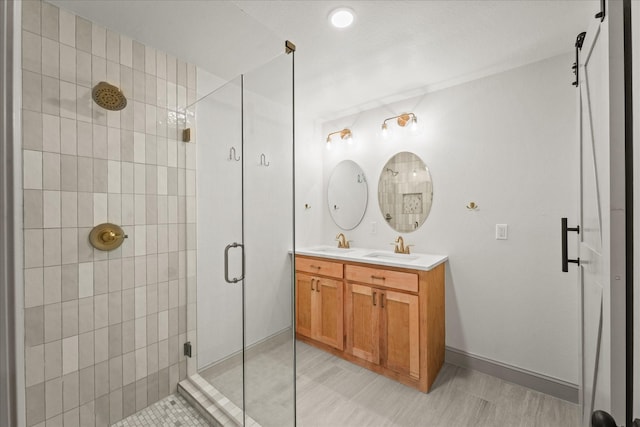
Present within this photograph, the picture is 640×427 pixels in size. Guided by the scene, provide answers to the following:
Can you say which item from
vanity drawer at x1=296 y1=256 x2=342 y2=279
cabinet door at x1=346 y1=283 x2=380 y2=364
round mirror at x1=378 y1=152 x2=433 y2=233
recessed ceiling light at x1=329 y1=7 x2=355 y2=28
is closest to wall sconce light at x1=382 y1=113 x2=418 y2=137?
round mirror at x1=378 y1=152 x2=433 y2=233

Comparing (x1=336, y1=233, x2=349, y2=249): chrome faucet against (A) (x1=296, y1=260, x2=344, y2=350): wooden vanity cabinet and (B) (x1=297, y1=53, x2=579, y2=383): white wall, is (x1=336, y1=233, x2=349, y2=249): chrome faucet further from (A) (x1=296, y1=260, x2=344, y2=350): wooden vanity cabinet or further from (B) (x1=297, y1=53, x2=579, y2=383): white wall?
(B) (x1=297, y1=53, x2=579, y2=383): white wall

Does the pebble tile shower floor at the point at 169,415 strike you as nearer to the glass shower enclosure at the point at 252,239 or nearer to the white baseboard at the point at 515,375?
the glass shower enclosure at the point at 252,239

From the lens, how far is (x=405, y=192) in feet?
8.79

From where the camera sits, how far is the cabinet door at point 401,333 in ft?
6.64

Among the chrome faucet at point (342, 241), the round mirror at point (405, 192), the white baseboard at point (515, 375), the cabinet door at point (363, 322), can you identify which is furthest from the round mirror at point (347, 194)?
the white baseboard at point (515, 375)

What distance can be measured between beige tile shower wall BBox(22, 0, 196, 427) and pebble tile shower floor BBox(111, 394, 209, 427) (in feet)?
0.14

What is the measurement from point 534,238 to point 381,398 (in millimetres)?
1607

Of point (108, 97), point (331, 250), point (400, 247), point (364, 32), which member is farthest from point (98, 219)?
point (400, 247)

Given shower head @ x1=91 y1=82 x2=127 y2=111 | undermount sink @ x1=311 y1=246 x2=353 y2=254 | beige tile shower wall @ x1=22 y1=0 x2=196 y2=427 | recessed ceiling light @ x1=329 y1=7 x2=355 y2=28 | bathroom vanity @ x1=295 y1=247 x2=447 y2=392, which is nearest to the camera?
beige tile shower wall @ x1=22 y1=0 x2=196 y2=427

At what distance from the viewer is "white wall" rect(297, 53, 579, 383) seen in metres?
1.94

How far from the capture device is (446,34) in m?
1.75

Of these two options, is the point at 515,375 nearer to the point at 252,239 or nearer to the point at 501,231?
the point at 501,231

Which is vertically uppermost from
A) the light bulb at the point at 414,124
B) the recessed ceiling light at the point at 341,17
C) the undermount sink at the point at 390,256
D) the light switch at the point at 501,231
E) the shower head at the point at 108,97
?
the recessed ceiling light at the point at 341,17

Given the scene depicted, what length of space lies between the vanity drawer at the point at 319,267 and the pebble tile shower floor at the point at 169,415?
1.35m
